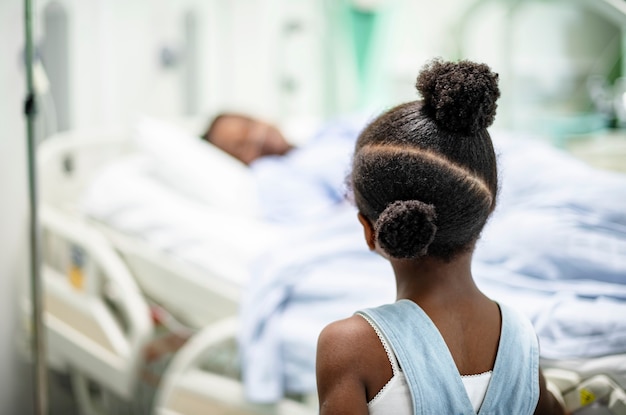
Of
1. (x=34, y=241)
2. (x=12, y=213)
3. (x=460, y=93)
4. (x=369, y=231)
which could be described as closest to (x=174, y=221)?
(x=34, y=241)

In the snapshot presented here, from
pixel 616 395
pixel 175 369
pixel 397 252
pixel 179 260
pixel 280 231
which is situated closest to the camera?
pixel 397 252

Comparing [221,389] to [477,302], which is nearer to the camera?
[477,302]

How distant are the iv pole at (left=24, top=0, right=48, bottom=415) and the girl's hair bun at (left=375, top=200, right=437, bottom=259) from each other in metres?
0.88

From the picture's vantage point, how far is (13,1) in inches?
73.8

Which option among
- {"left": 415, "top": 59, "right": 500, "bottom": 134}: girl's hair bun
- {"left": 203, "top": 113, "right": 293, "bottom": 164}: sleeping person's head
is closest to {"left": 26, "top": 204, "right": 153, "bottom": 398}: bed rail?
{"left": 203, "top": 113, "right": 293, "bottom": 164}: sleeping person's head

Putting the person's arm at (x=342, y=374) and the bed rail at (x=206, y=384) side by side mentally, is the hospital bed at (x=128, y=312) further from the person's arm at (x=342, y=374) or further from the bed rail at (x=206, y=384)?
the person's arm at (x=342, y=374)

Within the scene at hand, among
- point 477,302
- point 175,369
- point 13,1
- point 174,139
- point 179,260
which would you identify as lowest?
point 175,369

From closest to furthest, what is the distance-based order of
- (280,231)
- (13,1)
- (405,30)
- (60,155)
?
(280,231) → (13,1) → (60,155) → (405,30)

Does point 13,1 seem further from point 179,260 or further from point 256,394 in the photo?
point 256,394

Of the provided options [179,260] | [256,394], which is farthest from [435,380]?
[179,260]

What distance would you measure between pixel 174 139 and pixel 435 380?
4.69ft

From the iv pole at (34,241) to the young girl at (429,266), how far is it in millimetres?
804

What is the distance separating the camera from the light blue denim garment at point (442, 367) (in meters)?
0.70

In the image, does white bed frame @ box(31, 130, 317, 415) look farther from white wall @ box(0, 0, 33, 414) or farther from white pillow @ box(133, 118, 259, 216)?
white pillow @ box(133, 118, 259, 216)
